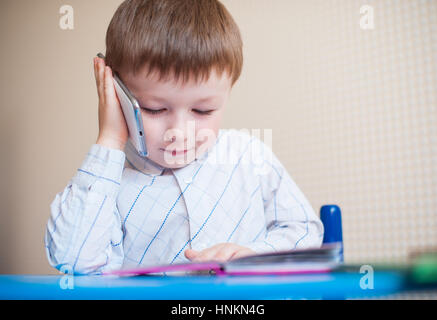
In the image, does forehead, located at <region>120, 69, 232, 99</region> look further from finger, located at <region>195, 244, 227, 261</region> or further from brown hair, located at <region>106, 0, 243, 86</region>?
finger, located at <region>195, 244, 227, 261</region>

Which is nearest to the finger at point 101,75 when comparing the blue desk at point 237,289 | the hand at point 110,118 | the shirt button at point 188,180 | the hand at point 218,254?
the hand at point 110,118

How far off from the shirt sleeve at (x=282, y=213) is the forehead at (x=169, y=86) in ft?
0.80

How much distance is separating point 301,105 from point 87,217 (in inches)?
30.8

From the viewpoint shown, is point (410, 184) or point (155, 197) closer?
point (155, 197)

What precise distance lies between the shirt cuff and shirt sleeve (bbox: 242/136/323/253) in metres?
0.27

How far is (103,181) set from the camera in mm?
679

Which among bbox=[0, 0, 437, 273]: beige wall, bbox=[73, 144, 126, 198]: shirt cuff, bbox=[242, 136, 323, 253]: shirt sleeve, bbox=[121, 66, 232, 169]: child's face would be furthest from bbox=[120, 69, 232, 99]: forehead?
bbox=[0, 0, 437, 273]: beige wall

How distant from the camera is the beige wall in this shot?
116 centimetres

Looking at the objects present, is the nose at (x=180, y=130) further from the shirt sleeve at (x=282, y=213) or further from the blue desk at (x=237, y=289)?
the blue desk at (x=237, y=289)

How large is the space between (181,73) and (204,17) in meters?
0.15

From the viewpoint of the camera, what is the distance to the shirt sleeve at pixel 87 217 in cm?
65

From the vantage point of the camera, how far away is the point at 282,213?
83cm

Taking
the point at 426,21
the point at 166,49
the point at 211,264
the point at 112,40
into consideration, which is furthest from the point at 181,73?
the point at 426,21

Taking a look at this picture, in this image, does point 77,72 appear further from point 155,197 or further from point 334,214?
point 334,214
